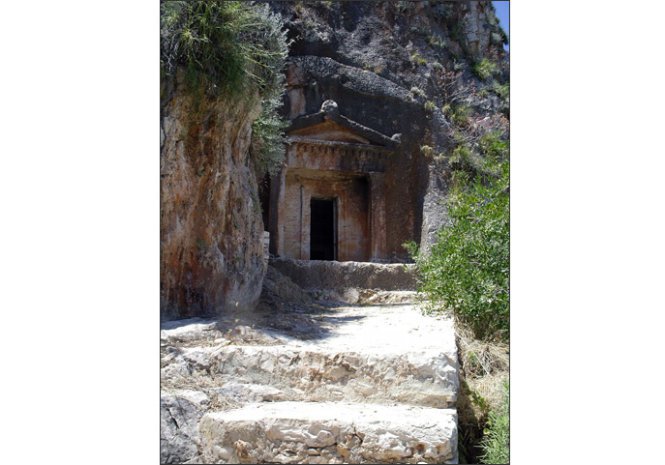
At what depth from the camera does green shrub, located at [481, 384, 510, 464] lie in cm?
369

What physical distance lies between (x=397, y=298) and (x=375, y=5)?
281 inches

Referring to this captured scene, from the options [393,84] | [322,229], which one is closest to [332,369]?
[322,229]

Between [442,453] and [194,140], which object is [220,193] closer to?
[194,140]

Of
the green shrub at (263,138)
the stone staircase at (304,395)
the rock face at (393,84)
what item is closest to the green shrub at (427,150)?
the rock face at (393,84)

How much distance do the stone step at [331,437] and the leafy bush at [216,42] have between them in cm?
278

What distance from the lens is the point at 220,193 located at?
5.63m

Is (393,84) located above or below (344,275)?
above

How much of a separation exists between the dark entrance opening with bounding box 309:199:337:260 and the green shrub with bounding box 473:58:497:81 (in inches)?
163

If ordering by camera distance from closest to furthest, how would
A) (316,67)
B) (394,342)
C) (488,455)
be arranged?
(488,455), (394,342), (316,67)

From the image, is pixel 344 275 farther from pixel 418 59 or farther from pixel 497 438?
pixel 418 59

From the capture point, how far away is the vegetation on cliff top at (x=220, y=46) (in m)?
4.90

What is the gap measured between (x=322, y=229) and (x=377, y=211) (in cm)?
130

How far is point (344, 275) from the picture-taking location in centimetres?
892

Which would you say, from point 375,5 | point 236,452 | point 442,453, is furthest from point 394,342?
point 375,5
